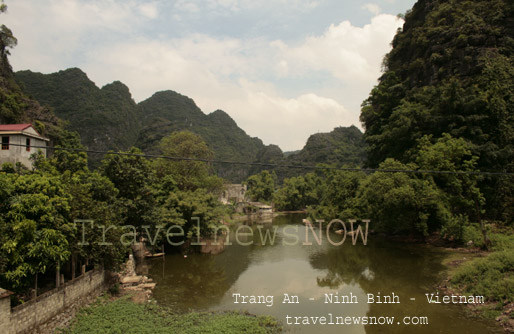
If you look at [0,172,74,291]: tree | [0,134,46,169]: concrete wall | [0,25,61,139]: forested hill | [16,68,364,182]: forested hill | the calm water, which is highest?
[16,68,364,182]: forested hill

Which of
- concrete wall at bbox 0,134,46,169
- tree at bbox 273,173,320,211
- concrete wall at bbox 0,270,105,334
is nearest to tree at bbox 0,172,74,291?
concrete wall at bbox 0,270,105,334

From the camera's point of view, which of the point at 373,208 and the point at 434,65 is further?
the point at 434,65

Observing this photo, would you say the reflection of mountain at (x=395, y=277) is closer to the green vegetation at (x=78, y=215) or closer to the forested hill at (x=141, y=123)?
the green vegetation at (x=78, y=215)

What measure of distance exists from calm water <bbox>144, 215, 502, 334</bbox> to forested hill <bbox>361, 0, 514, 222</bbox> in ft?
26.5

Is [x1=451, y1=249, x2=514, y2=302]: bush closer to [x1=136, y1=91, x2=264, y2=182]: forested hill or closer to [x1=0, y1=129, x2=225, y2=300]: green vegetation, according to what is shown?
[x1=0, y1=129, x2=225, y2=300]: green vegetation

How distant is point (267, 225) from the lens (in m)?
37.5

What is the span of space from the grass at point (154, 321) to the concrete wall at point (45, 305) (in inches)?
23.2

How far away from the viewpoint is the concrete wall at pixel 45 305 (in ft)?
24.6

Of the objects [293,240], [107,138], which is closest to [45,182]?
[293,240]

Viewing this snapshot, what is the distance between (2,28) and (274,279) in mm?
32253

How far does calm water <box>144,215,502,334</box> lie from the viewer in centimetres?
1115

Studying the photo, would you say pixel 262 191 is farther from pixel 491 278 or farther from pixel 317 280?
pixel 491 278

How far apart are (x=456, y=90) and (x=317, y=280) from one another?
692 inches

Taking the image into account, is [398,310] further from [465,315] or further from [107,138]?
[107,138]
